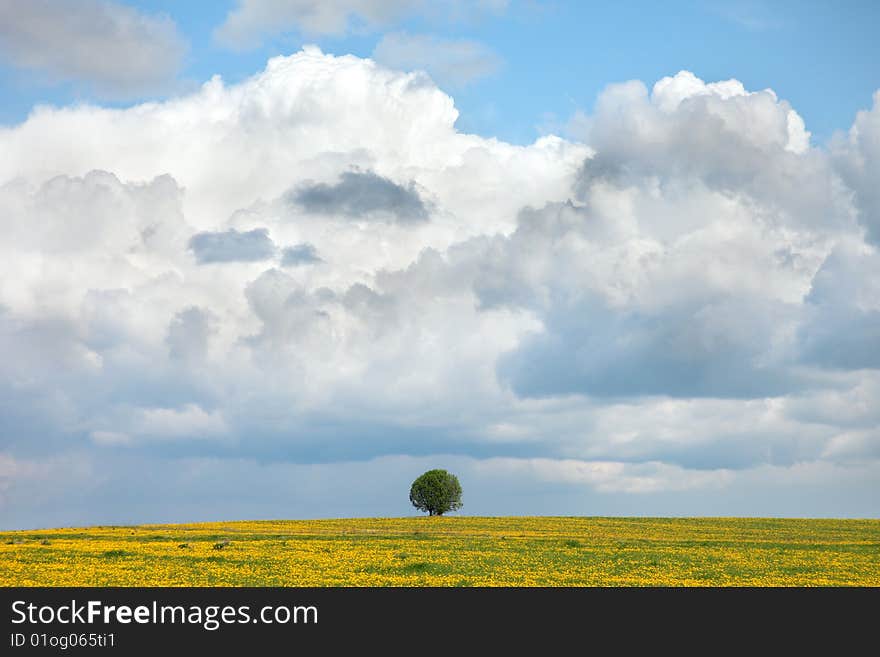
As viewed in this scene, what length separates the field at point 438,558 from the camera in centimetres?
4566

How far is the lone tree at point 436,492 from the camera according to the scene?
13038 cm

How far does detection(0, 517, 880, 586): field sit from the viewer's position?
150 ft

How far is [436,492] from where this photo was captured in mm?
130125

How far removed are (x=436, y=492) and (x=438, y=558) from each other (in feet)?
242

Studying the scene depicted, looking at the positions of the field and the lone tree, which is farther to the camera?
the lone tree

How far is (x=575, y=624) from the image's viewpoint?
33.8m

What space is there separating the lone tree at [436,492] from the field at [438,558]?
32674mm

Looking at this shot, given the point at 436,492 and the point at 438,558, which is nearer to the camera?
the point at 438,558

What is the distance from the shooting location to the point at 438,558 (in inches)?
2240

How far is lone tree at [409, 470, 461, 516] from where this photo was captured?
428 ft

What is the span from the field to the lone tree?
107ft

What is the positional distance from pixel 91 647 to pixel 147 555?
2845 centimetres

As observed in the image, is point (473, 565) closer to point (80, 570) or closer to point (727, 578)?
point (727, 578)

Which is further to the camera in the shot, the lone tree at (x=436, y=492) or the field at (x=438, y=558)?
the lone tree at (x=436, y=492)
